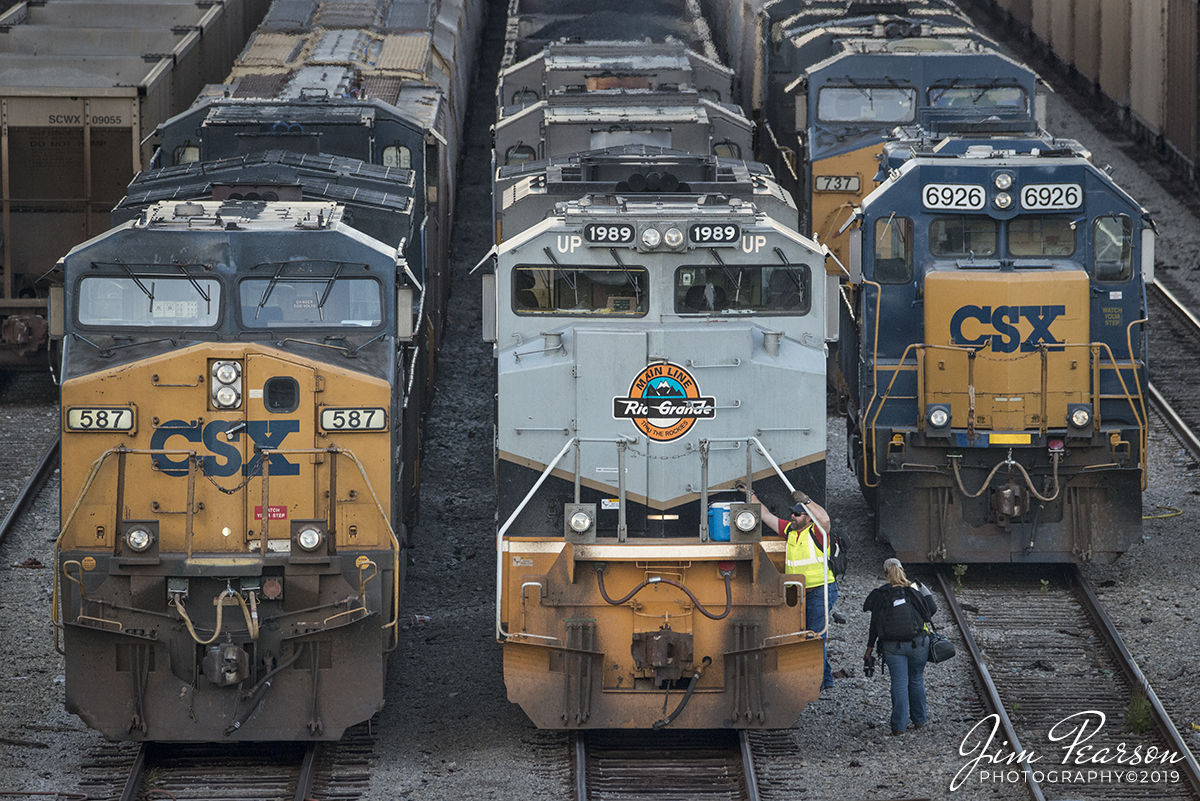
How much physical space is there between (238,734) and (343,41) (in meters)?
14.5

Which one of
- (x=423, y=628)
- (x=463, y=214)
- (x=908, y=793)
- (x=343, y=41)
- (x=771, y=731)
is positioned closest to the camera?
(x=908, y=793)

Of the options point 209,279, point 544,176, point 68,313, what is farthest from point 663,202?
point 68,313

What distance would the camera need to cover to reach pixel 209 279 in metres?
10.6

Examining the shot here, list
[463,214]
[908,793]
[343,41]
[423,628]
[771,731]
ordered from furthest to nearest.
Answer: [463,214]
[343,41]
[423,628]
[771,731]
[908,793]

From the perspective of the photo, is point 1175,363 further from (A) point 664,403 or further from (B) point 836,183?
(A) point 664,403

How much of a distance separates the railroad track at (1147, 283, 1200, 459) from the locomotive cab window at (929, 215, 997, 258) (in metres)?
4.75

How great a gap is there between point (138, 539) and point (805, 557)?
13.9 ft

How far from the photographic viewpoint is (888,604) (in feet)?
36.7

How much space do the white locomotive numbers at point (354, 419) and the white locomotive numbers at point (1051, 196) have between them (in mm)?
6394

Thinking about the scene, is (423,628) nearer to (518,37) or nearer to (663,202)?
(663,202)

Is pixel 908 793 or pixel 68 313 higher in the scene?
pixel 68 313

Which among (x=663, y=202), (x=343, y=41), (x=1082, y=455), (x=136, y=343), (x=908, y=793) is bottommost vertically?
(x=908, y=793)

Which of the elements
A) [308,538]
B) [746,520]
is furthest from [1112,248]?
[308,538]

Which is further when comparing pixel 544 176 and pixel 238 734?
pixel 544 176
